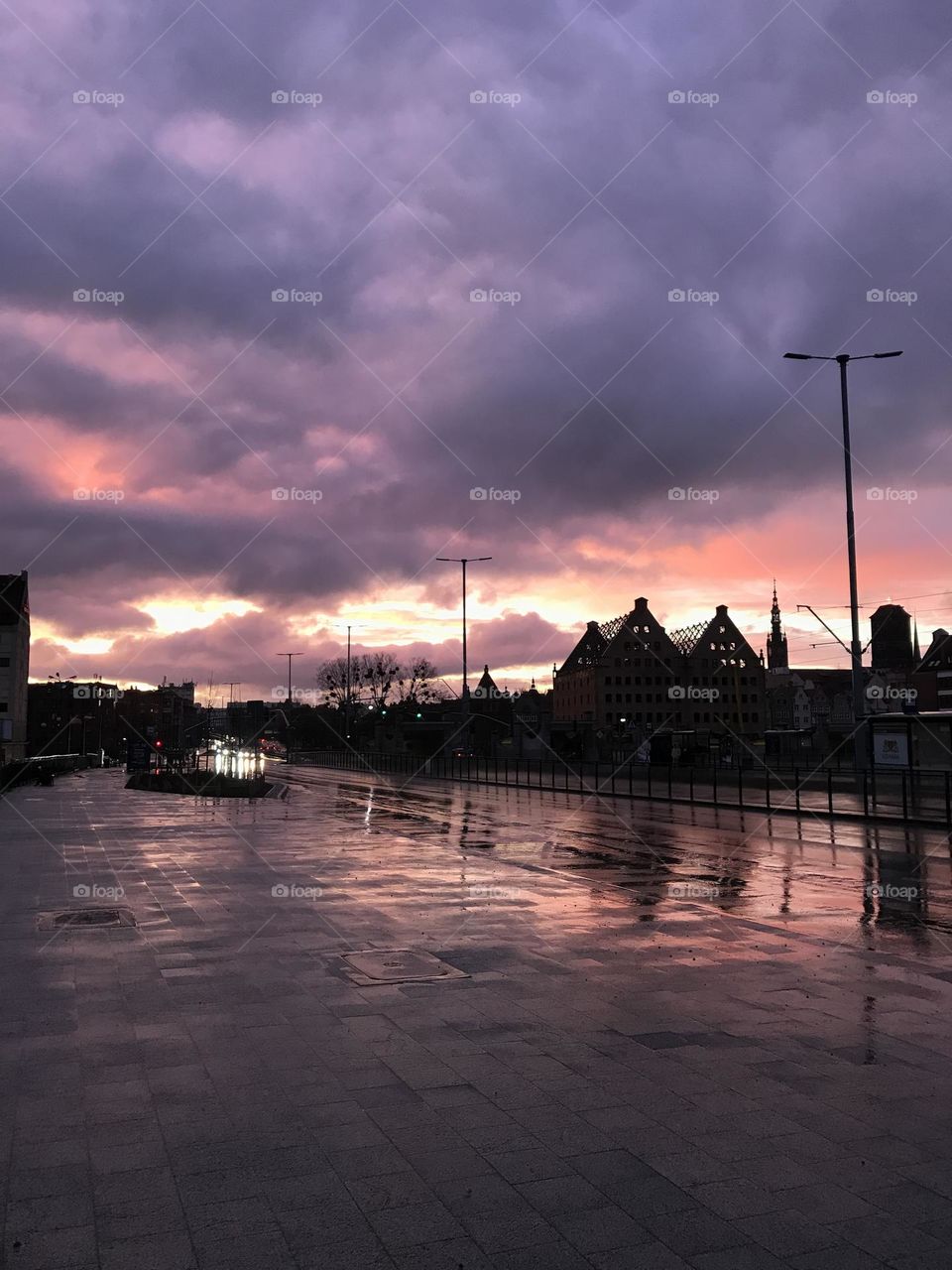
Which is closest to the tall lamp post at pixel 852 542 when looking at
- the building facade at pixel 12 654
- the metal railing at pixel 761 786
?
the metal railing at pixel 761 786

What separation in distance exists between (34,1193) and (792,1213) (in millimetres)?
3219

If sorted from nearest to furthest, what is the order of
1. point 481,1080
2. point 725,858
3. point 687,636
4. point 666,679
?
1. point 481,1080
2. point 725,858
3. point 666,679
4. point 687,636

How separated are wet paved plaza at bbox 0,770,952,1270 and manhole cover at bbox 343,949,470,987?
0.13 meters

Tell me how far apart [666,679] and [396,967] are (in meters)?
161

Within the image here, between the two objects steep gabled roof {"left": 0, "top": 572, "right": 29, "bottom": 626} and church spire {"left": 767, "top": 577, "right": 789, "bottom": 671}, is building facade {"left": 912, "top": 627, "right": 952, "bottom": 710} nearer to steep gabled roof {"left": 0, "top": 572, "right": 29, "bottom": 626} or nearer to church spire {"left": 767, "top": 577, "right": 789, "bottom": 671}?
church spire {"left": 767, "top": 577, "right": 789, "bottom": 671}

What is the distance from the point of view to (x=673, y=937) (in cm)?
1029

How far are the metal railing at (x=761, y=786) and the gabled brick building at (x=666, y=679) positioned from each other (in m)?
103

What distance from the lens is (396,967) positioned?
8914mm

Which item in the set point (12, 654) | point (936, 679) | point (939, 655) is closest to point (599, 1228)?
point (12, 654)

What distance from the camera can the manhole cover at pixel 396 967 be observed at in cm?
853

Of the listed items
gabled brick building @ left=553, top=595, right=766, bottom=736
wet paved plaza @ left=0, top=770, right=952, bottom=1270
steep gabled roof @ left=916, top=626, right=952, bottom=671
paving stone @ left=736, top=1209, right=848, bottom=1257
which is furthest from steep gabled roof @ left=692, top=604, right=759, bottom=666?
paving stone @ left=736, top=1209, right=848, bottom=1257

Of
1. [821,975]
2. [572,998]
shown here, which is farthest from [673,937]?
[572,998]

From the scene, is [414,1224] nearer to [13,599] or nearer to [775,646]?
[13,599]

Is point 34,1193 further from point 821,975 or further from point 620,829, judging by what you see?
point 620,829
